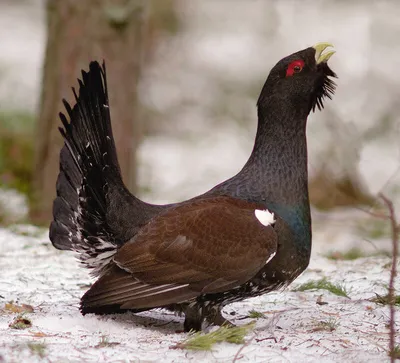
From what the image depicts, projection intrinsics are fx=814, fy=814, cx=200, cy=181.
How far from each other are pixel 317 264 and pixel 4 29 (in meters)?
15.4

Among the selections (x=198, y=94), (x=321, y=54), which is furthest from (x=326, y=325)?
(x=198, y=94)

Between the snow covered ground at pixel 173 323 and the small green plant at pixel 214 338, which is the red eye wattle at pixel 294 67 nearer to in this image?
the snow covered ground at pixel 173 323

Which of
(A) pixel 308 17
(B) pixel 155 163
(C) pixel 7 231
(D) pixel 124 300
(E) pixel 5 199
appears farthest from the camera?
(A) pixel 308 17

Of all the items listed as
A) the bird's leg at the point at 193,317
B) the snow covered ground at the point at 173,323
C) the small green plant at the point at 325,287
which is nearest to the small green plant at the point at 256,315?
the snow covered ground at the point at 173,323

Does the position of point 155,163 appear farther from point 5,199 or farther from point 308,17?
point 308,17

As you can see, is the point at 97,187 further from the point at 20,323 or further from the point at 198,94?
the point at 198,94

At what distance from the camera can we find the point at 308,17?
19609 millimetres

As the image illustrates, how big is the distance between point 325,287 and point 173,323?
1143 mm

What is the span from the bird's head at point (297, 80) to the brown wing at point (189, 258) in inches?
30.0

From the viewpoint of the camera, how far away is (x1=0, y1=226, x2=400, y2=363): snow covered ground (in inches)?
155

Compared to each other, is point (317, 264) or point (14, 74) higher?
point (14, 74)

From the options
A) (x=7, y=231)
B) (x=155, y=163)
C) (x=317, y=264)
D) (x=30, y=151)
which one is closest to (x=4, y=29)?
(x=155, y=163)

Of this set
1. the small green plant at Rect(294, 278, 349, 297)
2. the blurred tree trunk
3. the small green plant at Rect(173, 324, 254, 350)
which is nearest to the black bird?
the small green plant at Rect(173, 324, 254, 350)

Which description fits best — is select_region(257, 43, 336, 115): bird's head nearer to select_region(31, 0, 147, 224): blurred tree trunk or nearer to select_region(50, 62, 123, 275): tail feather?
select_region(50, 62, 123, 275): tail feather
